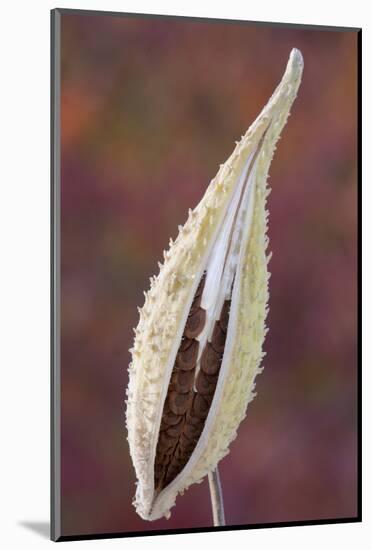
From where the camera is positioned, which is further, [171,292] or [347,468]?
[347,468]

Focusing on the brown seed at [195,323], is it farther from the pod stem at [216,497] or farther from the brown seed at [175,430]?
the pod stem at [216,497]

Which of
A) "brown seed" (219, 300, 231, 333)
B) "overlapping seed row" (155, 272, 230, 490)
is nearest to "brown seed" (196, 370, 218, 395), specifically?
"overlapping seed row" (155, 272, 230, 490)

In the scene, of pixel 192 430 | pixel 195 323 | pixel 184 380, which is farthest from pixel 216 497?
pixel 195 323

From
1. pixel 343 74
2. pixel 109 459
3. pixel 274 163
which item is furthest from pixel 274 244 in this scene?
pixel 109 459

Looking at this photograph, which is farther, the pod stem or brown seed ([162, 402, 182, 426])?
the pod stem

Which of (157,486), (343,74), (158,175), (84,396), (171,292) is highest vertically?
(343,74)

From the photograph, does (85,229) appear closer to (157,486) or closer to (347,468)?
(157,486)

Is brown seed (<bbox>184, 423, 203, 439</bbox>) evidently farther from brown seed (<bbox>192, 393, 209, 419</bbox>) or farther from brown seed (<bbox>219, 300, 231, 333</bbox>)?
brown seed (<bbox>219, 300, 231, 333</bbox>)
